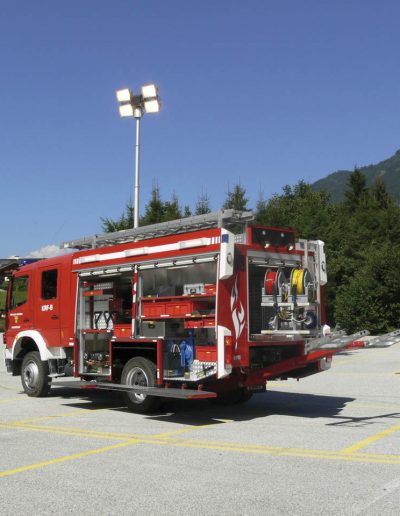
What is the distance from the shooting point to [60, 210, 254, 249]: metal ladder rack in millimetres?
10313

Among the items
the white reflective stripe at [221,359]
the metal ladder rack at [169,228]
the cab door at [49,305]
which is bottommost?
the white reflective stripe at [221,359]

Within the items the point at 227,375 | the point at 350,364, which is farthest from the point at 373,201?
the point at 227,375

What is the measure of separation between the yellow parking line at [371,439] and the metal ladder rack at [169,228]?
368 cm

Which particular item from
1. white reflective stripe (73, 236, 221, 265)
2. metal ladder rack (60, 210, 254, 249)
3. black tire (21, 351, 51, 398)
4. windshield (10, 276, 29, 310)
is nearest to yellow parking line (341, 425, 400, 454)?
white reflective stripe (73, 236, 221, 265)

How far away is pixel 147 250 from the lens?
36.3 feet

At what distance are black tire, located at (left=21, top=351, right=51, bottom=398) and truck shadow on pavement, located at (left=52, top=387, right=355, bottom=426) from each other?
512 millimetres

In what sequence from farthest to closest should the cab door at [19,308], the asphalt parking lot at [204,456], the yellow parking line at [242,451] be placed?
the cab door at [19,308] → the yellow parking line at [242,451] → the asphalt parking lot at [204,456]

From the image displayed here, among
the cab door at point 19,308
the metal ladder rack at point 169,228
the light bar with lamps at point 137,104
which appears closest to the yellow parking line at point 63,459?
the metal ladder rack at point 169,228

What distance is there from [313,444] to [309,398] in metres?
4.79

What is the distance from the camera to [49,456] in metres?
7.66

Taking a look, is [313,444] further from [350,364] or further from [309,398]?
[350,364]

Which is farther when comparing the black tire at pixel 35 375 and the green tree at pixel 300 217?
the green tree at pixel 300 217

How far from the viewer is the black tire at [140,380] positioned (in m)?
10.7

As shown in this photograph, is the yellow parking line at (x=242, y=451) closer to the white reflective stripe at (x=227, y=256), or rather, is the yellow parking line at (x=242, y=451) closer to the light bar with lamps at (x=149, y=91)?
the white reflective stripe at (x=227, y=256)
